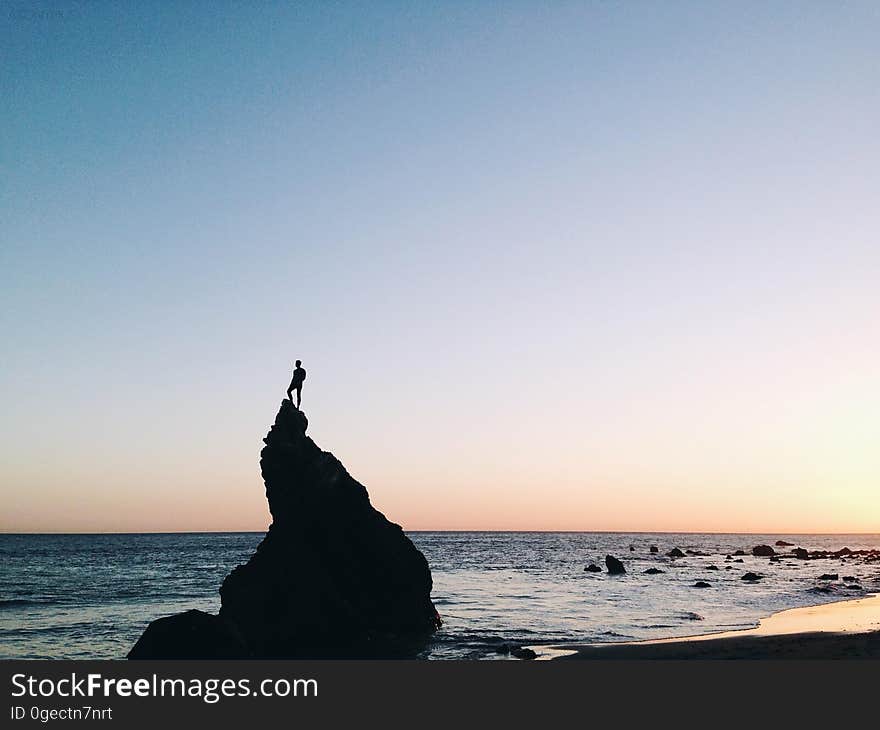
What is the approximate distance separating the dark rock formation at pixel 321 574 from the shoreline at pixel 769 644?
8.07 metres

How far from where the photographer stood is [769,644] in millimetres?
29578

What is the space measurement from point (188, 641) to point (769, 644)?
2340 cm

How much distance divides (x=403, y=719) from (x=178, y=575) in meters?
75.1

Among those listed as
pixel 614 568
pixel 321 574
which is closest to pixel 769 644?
pixel 321 574

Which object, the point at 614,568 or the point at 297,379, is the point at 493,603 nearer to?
the point at 297,379

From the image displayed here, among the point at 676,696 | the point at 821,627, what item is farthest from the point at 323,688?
the point at 821,627

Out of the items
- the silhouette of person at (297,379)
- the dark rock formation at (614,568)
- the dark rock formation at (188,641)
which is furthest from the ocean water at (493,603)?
the silhouette of person at (297,379)

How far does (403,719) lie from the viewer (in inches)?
596

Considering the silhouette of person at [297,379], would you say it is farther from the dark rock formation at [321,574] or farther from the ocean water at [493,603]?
the ocean water at [493,603]

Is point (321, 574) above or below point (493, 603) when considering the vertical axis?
above

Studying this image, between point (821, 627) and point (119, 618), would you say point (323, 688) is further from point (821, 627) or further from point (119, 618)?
point (119, 618)

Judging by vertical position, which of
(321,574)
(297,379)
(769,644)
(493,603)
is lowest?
(493,603)

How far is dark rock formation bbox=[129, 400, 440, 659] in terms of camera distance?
107 ft

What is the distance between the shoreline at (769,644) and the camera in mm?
26922
